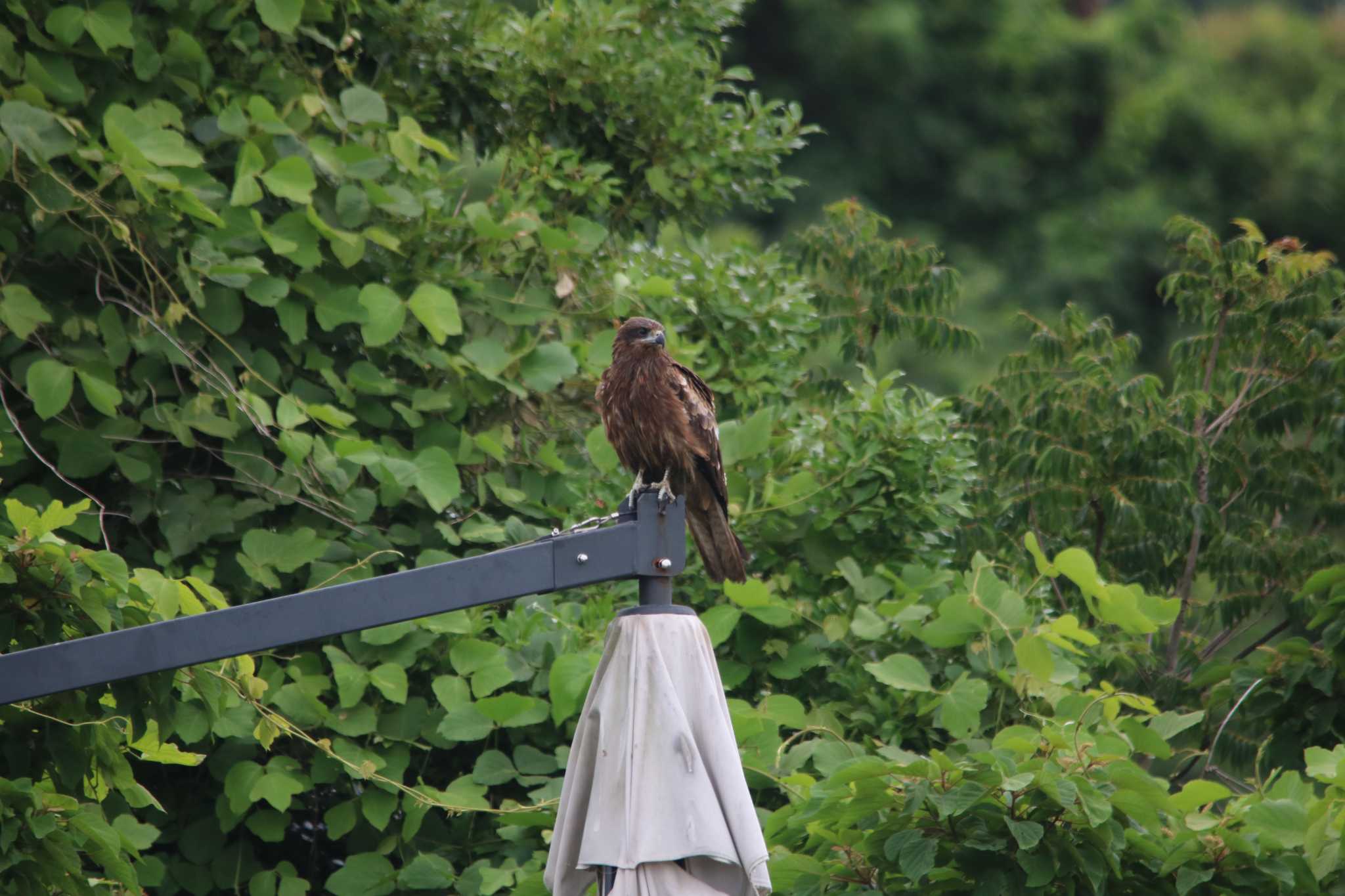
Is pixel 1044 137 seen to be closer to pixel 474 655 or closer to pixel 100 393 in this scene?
pixel 474 655

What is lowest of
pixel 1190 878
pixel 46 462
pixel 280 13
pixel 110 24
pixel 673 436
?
pixel 1190 878

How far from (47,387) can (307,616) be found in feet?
5.93

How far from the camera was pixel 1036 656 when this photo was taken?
3.54 metres

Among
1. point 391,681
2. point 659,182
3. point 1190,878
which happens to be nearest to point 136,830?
point 391,681

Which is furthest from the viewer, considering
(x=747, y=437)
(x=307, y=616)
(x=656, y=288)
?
(x=656, y=288)

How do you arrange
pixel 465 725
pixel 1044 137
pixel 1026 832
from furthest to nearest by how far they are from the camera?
pixel 1044 137, pixel 465 725, pixel 1026 832

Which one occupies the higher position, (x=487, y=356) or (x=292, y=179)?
(x=292, y=179)

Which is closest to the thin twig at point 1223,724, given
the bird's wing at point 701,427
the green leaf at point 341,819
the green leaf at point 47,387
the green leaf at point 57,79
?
the bird's wing at point 701,427

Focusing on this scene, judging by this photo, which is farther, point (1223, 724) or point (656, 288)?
point (656, 288)

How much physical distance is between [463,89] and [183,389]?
1.61 m

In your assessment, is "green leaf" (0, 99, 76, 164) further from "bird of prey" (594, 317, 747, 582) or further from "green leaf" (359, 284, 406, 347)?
"bird of prey" (594, 317, 747, 582)

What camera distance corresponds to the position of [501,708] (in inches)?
136

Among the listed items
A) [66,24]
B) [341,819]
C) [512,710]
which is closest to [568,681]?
[512,710]

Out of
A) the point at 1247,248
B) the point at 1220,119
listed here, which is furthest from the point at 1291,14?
the point at 1247,248
